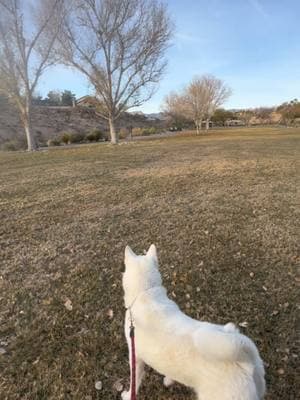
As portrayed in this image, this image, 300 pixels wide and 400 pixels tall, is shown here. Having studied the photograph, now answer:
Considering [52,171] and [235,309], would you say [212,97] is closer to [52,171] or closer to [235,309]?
[52,171]

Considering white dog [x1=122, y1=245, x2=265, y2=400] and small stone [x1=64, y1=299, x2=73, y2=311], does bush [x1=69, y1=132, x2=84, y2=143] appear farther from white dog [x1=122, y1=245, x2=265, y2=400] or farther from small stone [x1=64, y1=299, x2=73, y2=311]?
white dog [x1=122, y1=245, x2=265, y2=400]

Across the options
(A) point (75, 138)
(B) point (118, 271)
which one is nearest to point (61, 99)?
(A) point (75, 138)

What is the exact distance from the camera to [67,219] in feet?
15.1

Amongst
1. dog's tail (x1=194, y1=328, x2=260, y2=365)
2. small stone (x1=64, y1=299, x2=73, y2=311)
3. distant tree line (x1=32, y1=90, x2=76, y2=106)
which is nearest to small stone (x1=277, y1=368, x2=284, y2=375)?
dog's tail (x1=194, y1=328, x2=260, y2=365)

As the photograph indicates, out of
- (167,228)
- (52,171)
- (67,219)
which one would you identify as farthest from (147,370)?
(52,171)

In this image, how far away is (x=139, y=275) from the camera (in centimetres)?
153

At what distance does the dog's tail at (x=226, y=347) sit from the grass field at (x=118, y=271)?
84 centimetres

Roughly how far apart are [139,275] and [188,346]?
0.44 metres

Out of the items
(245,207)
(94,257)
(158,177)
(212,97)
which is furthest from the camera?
(212,97)

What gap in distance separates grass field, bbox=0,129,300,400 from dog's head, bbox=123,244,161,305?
2.40 feet

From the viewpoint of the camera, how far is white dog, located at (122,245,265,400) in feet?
3.64

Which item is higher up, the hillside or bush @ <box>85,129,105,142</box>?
the hillside

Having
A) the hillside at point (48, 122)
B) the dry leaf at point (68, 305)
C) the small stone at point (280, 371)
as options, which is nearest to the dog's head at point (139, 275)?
the small stone at point (280, 371)

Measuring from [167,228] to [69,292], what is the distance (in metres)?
1.80
